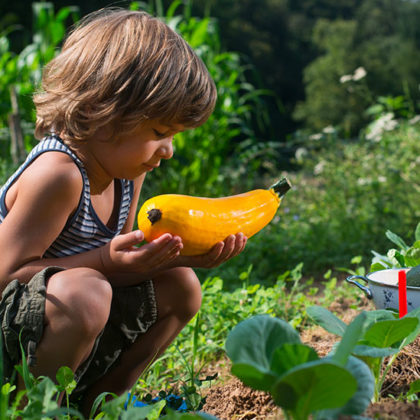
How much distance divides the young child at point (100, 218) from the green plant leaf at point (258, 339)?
541 mm

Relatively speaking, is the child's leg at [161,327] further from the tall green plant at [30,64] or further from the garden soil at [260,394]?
the tall green plant at [30,64]

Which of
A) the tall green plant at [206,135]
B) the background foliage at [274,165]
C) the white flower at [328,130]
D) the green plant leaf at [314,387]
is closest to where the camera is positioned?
the green plant leaf at [314,387]

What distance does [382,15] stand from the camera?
1388 inches

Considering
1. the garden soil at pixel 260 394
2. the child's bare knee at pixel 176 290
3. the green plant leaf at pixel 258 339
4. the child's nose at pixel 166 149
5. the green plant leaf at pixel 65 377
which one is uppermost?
the child's nose at pixel 166 149

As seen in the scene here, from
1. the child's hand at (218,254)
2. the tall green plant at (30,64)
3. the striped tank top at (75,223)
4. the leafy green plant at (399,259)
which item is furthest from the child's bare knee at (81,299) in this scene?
the tall green plant at (30,64)

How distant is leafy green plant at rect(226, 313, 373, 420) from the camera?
0.97 m

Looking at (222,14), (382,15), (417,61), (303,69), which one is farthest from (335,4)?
(222,14)

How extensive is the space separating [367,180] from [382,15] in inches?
1326

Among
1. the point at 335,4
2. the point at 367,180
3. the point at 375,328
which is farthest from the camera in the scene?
the point at 335,4

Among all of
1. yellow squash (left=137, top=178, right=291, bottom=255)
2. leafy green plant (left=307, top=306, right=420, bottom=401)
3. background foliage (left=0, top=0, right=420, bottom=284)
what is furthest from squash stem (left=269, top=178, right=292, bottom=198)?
background foliage (left=0, top=0, right=420, bottom=284)

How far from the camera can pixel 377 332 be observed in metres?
1.28

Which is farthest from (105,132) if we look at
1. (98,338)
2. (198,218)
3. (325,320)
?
(325,320)

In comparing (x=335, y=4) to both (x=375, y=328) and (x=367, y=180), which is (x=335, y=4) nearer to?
(x=367, y=180)

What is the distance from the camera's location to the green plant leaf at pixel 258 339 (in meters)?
1.10
